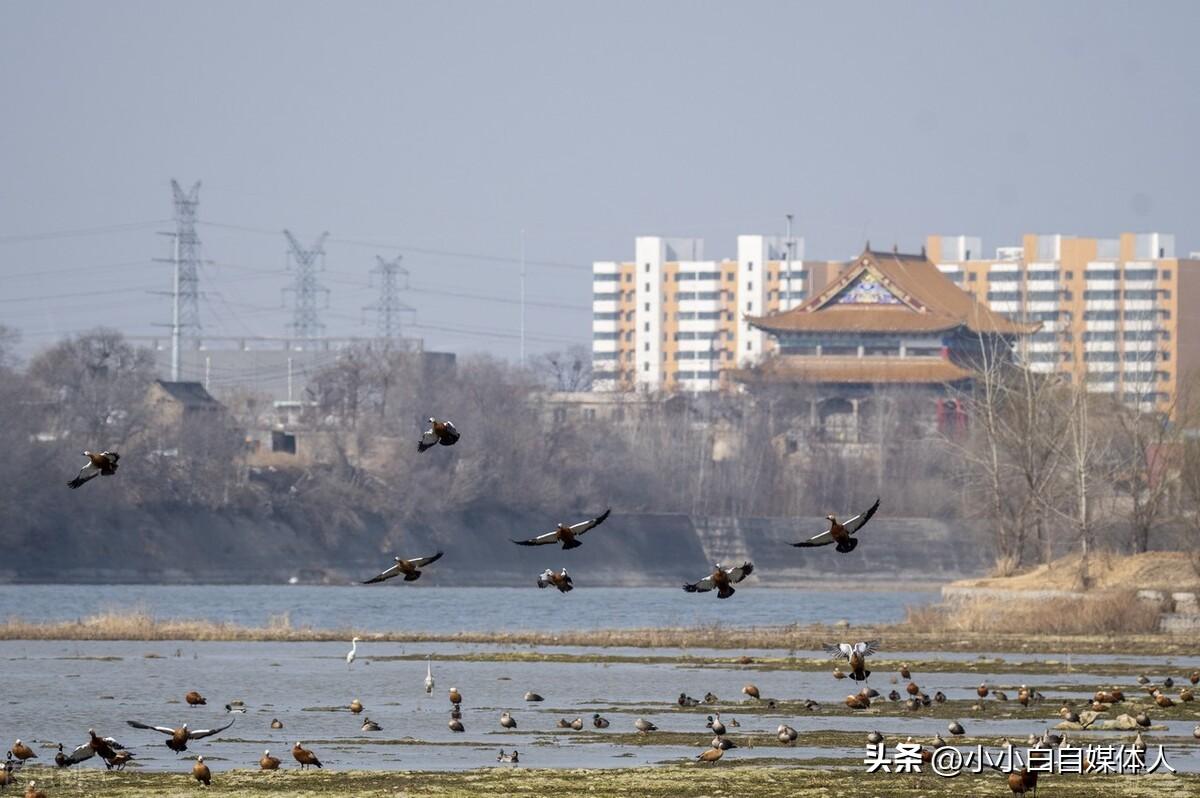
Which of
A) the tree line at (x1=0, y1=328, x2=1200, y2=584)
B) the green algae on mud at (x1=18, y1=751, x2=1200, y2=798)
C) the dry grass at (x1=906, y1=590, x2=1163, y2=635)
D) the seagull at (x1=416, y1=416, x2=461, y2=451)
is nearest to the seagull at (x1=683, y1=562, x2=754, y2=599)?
the green algae on mud at (x1=18, y1=751, x2=1200, y2=798)

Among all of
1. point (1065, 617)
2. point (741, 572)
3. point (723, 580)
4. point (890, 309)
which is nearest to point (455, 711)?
point (723, 580)

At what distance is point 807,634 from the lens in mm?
59000

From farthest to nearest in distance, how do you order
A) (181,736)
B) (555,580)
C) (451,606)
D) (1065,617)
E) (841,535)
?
(451,606) < (1065,617) < (181,736) < (555,580) < (841,535)

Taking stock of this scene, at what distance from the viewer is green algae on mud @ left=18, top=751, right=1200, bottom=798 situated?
26.4 m

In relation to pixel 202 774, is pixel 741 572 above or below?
above

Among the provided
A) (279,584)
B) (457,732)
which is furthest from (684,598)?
(457,732)

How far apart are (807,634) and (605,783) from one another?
32.1m

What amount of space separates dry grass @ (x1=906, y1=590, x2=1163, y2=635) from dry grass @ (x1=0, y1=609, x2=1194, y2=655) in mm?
26

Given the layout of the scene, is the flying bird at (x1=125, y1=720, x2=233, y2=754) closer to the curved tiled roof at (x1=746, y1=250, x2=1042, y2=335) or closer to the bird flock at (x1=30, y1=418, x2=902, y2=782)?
the bird flock at (x1=30, y1=418, x2=902, y2=782)

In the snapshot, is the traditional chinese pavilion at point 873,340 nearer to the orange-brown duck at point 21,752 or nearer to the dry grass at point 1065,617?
the dry grass at point 1065,617

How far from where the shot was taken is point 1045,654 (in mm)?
52094

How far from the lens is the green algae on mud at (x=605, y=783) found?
2637 cm

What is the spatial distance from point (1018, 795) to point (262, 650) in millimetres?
30590

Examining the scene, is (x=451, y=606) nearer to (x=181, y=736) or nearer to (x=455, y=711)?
(x=455, y=711)
